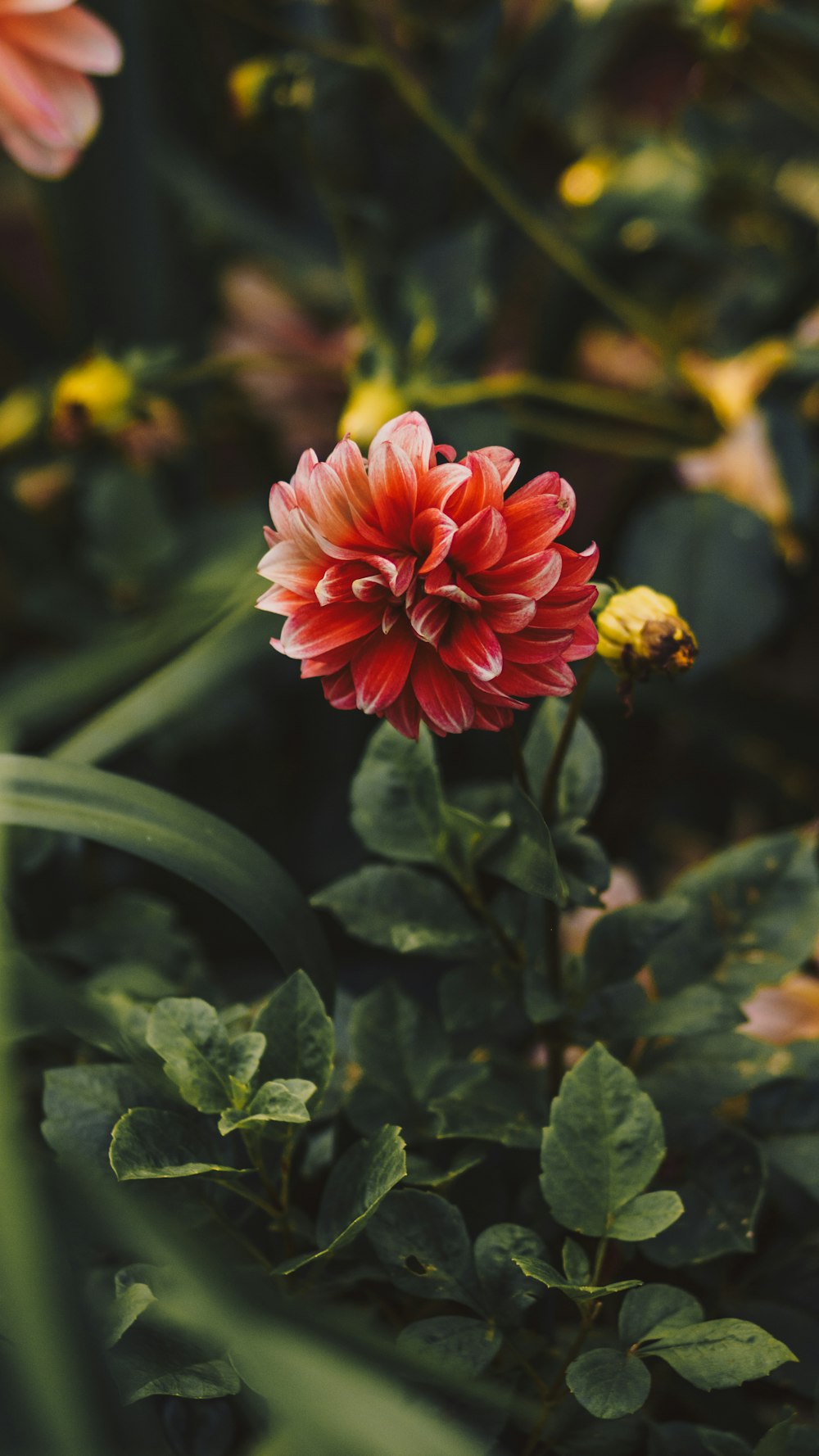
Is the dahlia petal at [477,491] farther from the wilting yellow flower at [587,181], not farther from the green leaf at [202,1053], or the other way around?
the wilting yellow flower at [587,181]

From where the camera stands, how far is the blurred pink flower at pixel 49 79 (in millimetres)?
376

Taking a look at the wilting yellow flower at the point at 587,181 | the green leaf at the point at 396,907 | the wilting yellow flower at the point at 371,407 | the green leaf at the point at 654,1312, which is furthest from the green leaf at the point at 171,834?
the wilting yellow flower at the point at 587,181

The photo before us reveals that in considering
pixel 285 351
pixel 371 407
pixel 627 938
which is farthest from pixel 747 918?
pixel 285 351

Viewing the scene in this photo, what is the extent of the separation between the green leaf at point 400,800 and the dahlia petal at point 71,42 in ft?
0.95

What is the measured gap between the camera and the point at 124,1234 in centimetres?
20

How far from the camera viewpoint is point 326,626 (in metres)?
0.23

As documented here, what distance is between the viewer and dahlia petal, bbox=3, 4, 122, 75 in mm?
382

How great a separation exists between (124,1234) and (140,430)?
485 mm

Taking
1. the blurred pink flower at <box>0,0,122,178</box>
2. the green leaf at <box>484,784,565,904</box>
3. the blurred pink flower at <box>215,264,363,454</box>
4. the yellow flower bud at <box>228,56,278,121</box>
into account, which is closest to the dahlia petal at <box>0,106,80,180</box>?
the blurred pink flower at <box>0,0,122,178</box>

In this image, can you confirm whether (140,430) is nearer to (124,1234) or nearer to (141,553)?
(141,553)

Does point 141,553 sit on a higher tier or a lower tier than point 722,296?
lower

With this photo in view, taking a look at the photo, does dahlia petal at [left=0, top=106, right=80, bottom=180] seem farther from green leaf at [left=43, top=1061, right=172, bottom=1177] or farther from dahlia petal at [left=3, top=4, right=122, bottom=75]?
green leaf at [left=43, top=1061, right=172, bottom=1177]

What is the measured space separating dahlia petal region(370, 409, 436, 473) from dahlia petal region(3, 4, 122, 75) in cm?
27

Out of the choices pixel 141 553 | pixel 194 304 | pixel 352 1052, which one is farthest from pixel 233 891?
pixel 194 304
